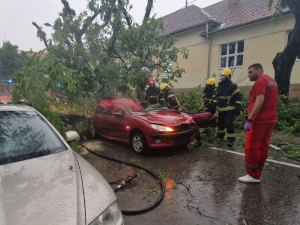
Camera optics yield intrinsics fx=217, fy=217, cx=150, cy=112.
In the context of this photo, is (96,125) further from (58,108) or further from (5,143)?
(5,143)

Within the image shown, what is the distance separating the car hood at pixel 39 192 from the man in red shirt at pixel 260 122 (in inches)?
110

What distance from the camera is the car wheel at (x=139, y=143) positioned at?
192 inches

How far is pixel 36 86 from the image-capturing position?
4684 mm

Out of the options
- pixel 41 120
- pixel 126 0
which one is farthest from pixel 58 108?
pixel 126 0

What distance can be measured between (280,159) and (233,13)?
14.4 m

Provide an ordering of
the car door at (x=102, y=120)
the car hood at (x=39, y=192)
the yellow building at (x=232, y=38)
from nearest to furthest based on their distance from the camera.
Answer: the car hood at (x=39, y=192) → the car door at (x=102, y=120) → the yellow building at (x=232, y=38)

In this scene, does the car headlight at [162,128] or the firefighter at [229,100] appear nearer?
the car headlight at [162,128]

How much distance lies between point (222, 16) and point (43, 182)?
1782 centimetres

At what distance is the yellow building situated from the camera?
12.6 metres

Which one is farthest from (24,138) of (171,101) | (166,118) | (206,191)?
(171,101)

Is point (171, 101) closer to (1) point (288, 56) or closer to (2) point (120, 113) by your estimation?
(2) point (120, 113)

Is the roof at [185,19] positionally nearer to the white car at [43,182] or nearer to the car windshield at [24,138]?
the car windshield at [24,138]

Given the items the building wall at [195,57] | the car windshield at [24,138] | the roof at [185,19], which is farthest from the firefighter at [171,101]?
the roof at [185,19]

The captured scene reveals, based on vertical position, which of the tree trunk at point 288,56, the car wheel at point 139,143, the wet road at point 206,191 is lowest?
the wet road at point 206,191
